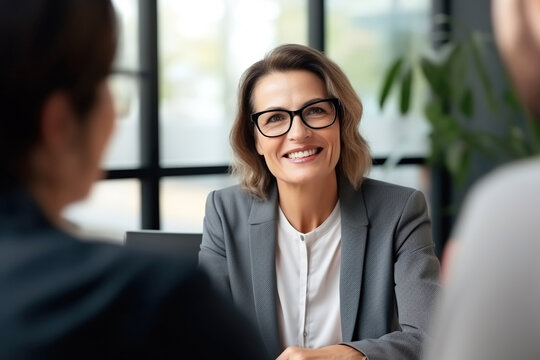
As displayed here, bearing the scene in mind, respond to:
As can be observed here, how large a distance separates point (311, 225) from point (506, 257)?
1.73 m

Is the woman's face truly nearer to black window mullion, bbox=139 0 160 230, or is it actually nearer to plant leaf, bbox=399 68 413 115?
black window mullion, bbox=139 0 160 230

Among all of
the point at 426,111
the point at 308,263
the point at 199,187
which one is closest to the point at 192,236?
the point at 308,263

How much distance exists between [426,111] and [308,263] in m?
3.07

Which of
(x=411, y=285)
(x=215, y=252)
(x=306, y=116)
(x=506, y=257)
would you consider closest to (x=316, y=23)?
(x=306, y=116)

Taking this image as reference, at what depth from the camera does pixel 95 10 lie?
840mm

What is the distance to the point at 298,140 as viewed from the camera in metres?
2.31

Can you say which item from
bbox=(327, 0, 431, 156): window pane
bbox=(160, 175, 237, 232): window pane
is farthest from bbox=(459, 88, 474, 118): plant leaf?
bbox=(160, 175, 237, 232): window pane

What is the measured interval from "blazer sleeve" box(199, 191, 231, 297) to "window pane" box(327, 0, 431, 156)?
3.14 metres

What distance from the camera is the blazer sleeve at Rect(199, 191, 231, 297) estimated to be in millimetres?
2312

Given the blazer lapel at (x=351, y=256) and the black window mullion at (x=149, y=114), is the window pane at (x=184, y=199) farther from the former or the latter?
the blazer lapel at (x=351, y=256)

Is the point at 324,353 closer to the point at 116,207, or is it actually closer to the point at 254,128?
the point at 254,128

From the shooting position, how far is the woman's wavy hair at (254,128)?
2340 mm

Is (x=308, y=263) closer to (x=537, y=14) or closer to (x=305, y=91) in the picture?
(x=305, y=91)

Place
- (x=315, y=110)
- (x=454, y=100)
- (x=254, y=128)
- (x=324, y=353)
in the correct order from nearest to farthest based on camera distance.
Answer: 1. (x=324, y=353)
2. (x=315, y=110)
3. (x=254, y=128)
4. (x=454, y=100)
